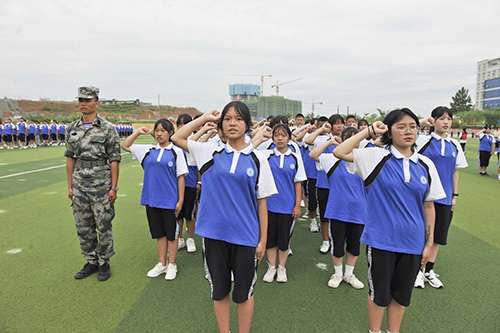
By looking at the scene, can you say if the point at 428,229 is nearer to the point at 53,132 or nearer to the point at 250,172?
the point at 250,172

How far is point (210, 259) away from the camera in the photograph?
218 centimetres

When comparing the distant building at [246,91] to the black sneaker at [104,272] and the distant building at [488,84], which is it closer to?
the distant building at [488,84]

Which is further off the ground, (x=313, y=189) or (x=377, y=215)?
(x=377, y=215)

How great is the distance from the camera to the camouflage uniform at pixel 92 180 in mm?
3299

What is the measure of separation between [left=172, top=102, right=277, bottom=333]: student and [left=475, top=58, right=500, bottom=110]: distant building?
102980mm

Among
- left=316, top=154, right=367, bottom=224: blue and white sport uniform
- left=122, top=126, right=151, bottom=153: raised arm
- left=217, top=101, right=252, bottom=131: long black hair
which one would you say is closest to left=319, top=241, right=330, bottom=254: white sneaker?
left=316, top=154, right=367, bottom=224: blue and white sport uniform

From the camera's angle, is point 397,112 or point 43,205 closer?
point 397,112

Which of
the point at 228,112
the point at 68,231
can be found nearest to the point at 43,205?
the point at 68,231

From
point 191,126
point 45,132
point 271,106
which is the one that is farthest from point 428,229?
point 271,106

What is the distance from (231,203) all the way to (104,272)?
2.38 meters

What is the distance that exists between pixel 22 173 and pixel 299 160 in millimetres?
11119

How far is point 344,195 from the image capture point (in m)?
3.31

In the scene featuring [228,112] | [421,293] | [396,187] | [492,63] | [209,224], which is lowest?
[421,293]

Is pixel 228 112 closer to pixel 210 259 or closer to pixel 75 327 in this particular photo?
pixel 210 259
